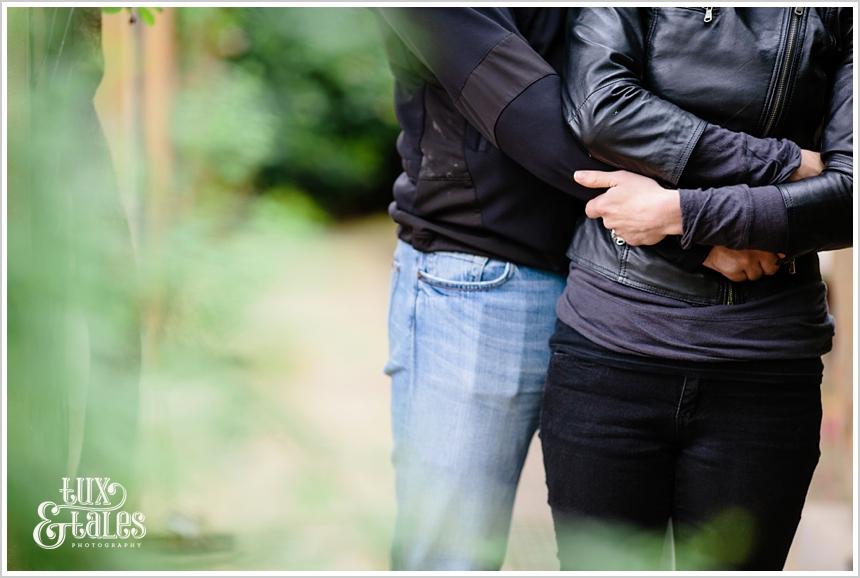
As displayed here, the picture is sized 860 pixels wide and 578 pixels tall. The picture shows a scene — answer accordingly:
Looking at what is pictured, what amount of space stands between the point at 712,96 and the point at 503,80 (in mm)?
333

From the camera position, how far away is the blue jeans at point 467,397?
1.63 m

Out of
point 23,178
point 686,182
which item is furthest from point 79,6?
point 686,182

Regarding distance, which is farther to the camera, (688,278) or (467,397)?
(467,397)

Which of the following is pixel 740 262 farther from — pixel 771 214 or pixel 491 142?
pixel 491 142

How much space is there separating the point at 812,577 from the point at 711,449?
0.90 ft

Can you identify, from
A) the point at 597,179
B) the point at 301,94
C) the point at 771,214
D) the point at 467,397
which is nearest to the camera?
the point at 301,94

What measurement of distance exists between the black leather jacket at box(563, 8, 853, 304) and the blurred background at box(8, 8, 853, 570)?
51 centimetres

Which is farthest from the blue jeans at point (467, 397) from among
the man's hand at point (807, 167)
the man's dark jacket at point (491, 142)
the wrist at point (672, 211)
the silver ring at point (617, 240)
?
the man's hand at point (807, 167)

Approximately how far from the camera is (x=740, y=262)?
4.55 feet

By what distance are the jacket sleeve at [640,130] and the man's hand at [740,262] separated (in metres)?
0.11

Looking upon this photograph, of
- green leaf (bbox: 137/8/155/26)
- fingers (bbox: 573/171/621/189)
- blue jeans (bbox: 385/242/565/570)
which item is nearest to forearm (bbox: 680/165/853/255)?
fingers (bbox: 573/171/621/189)

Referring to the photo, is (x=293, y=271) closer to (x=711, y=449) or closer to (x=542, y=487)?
(x=711, y=449)

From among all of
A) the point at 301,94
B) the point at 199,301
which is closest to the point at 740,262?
the point at 301,94

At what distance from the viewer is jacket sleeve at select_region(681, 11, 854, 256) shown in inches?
51.8
